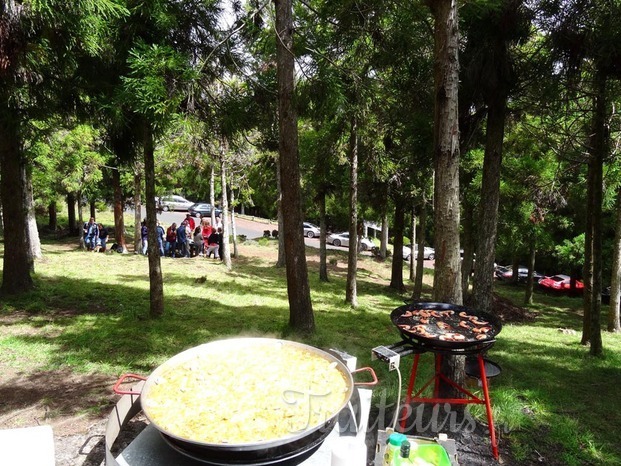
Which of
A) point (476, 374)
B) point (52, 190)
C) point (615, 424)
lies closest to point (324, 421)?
point (476, 374)

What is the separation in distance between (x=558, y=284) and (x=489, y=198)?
2201 cm

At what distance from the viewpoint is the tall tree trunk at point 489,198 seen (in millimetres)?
7277

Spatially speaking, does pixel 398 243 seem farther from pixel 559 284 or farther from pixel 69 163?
pixel 559 284

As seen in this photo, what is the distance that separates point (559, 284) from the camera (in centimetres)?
2562

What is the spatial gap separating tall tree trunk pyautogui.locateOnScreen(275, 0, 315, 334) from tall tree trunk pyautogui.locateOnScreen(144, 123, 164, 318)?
254 cm

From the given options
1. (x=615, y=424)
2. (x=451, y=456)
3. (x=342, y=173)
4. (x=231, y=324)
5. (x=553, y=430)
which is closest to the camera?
(x=451, y=456)

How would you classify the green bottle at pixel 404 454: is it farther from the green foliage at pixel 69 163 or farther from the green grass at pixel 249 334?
the green foliage at pixel 69 163

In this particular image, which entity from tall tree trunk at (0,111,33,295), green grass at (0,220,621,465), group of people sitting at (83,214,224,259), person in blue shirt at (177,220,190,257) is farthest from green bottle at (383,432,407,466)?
person in blue shirt at (177,220,190,257)

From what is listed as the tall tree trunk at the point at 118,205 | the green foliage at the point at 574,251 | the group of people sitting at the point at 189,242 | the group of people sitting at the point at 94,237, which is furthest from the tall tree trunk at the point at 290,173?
the green foliage at the point at 574,251

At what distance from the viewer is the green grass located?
4.74 metres

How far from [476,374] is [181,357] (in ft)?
11.5

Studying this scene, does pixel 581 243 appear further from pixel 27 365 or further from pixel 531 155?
pixel 27 365

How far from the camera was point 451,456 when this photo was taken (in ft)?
9.86

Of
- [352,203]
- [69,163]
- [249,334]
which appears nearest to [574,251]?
[352,203]
